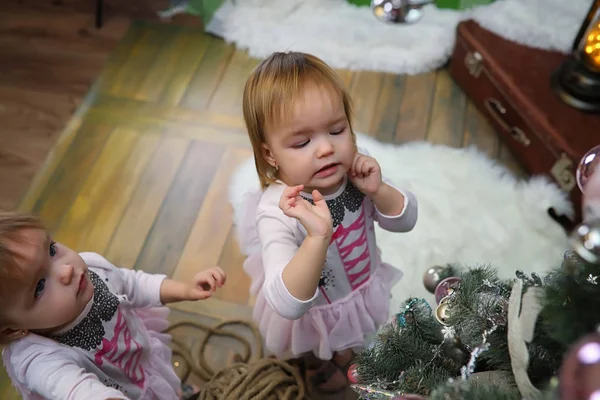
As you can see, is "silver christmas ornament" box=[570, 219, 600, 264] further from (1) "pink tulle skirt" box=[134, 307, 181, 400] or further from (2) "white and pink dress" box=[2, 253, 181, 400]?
Result: (1) "pink tulle skirt" box=[134, 307, 181, 400]

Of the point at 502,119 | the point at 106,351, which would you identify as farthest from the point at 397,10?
the point at 106,351

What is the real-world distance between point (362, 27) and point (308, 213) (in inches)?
53.1

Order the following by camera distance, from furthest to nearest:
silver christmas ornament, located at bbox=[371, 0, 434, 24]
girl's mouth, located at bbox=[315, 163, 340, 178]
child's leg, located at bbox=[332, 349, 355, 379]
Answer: child's leg, located at bbox=[332, 349, 355, 379] → silver christmas ornament, located at bbox=[371, 0, 434, 24] → girl's mouth, located at bbox=[315, 163, 340, 178]

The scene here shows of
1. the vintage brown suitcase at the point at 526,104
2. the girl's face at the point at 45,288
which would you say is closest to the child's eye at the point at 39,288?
the girl's face at the point at 45,288

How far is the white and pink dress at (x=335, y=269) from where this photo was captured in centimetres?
84

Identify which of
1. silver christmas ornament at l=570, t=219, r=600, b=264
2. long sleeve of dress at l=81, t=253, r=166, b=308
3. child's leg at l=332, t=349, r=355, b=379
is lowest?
child's leg at l=332, t=349, r=355, b=379

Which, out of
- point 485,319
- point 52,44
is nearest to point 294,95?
point 485,319

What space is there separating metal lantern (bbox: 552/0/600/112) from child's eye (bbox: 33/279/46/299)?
1354mm

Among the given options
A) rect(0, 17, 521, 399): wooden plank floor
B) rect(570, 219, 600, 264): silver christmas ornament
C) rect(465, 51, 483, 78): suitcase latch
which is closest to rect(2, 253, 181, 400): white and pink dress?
rect(0, 17, 521, 399): wooden plank floor

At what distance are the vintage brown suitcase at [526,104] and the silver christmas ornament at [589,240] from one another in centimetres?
103

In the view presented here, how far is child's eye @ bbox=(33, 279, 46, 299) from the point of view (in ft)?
2.46

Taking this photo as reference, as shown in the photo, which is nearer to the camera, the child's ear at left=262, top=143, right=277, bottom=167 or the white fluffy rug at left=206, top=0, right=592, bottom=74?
the child's ear at left=262, top=143, right=277, bottom=167

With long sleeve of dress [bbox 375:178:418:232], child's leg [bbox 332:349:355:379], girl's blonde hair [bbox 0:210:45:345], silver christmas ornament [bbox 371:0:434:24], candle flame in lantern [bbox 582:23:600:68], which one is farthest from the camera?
candle flame in lantern [bbox 582:23:600:68]

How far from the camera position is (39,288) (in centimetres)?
76
